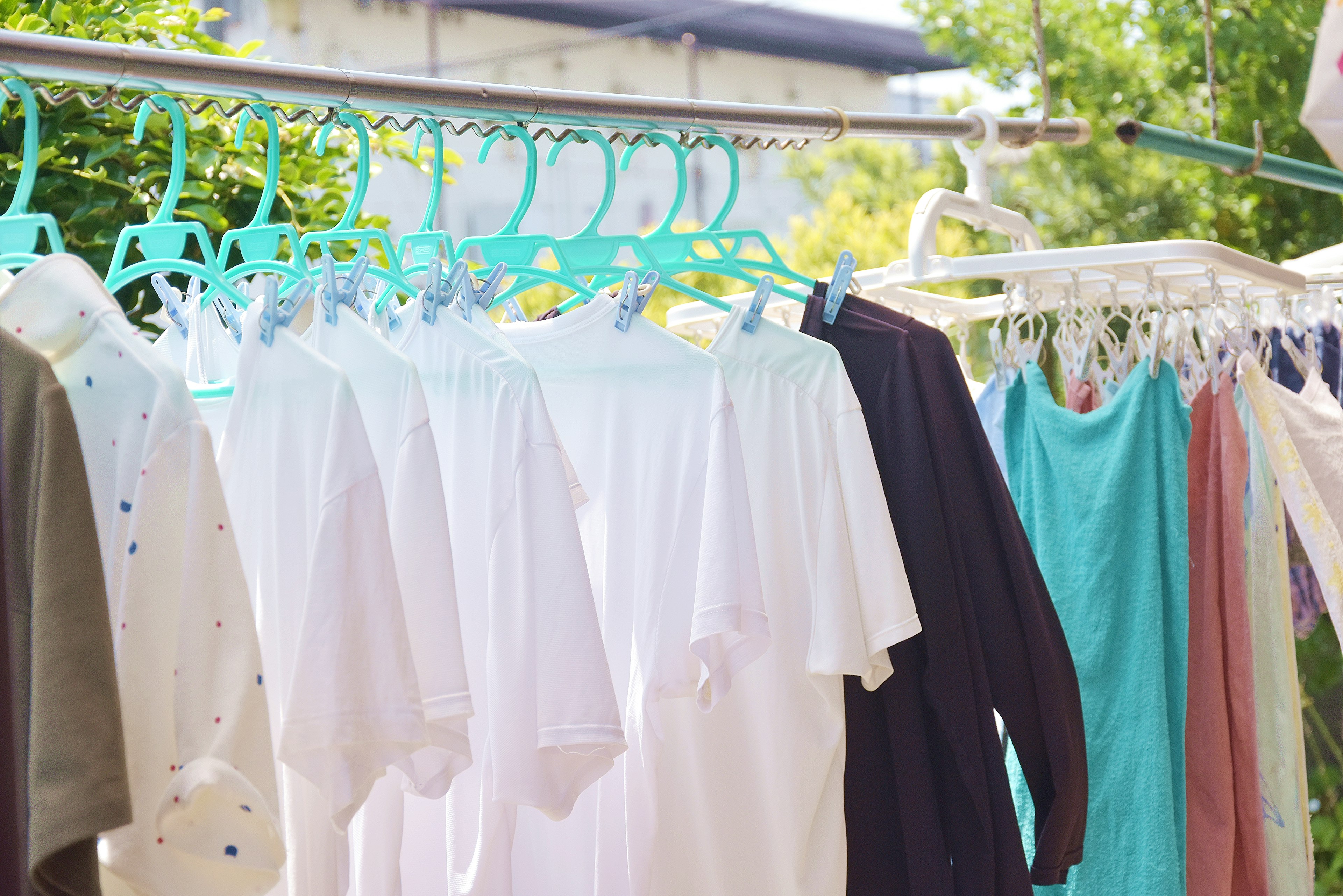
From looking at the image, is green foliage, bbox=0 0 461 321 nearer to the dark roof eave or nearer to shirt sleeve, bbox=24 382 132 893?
shirt sleeve, bbox=24 382 132 893

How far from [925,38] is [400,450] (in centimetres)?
371

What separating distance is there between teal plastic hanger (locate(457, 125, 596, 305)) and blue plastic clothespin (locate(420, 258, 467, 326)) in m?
0.03

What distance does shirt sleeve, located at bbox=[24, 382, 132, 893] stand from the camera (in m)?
0.62

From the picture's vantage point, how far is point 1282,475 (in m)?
1.41

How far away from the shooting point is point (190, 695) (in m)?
0.71

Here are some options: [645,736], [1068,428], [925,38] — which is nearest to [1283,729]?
[1068,428]

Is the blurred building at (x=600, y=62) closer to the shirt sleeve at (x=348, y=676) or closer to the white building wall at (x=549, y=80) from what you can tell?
the white building wall at (x=549, y=80)

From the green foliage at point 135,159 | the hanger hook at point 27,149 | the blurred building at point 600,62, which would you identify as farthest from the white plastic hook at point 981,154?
the blurred building at point 600,62

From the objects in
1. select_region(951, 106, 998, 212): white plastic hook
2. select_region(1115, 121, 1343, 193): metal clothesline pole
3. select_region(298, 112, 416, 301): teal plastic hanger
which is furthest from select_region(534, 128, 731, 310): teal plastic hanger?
select_region(1115, 121, 1343, 193): metal clothesline pole

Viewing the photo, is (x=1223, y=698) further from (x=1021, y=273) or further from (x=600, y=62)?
(x=600, y=62)

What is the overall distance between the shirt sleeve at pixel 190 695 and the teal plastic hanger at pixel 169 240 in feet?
0.79

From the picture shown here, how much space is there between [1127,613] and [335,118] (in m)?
1.01

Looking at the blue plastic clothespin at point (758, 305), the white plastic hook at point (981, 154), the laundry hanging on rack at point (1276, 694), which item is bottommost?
the laundry hanging on rack at point (1276, 694)

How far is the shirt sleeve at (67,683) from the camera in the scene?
62 centimetres
